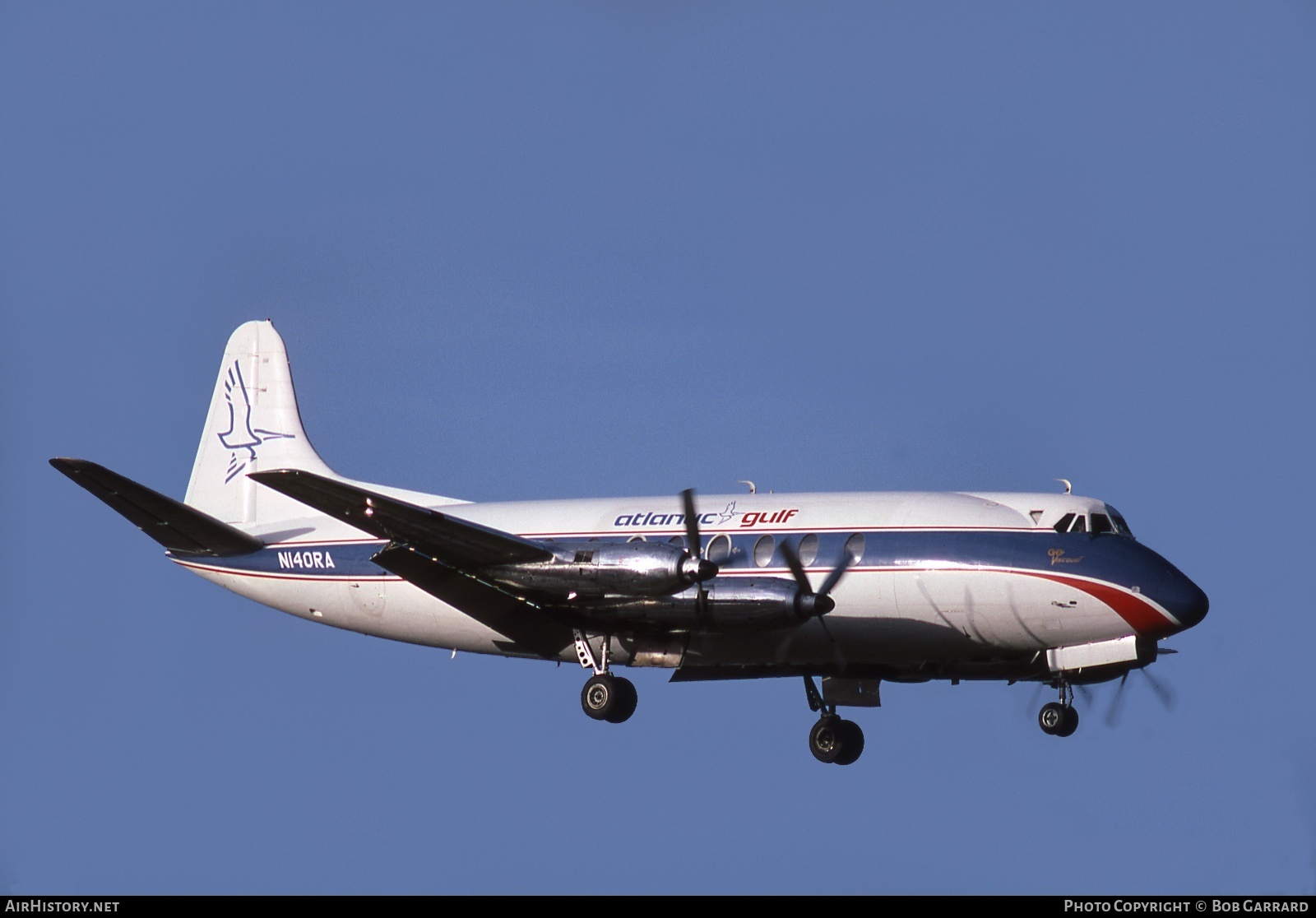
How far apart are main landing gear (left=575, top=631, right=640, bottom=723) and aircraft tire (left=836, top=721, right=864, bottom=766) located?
178 inches

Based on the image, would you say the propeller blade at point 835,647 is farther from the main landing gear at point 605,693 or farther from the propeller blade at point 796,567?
the main landing gear at point 605,693

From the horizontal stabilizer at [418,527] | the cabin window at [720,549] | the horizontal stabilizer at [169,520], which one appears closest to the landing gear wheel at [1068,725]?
the cabin window at [720,549]

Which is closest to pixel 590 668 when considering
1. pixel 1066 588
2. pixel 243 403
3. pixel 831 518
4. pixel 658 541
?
pixel 658 541

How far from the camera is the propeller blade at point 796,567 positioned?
26.4 metres

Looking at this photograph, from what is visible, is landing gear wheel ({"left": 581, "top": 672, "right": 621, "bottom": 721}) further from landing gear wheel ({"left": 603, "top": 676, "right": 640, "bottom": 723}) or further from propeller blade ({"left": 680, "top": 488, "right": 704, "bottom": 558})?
propeller blade ({"left": 680, "top": 488, "right": 704, "bottom": 558})

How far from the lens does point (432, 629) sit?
30969mm

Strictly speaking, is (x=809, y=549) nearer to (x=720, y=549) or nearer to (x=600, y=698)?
(x=720, y=549)

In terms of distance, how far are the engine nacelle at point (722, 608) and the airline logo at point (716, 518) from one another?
127cm

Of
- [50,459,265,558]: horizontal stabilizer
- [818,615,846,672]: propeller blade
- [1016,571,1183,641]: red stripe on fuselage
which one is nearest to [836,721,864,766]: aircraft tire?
[818,615,846,672]: propeller blade

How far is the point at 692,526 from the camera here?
26562 mm

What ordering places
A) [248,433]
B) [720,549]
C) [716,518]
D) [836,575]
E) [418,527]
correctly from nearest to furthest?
[836,575], [418,527], [720,549], [716,518], [248,433]

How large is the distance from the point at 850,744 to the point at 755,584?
18.6ft

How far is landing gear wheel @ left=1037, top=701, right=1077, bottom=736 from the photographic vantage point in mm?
28906

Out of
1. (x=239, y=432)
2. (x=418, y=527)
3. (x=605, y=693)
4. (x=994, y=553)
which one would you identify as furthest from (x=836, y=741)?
(x=239, y=432)
